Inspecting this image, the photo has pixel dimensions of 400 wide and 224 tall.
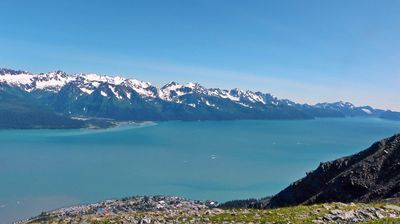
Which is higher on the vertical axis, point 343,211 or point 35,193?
point 343,211

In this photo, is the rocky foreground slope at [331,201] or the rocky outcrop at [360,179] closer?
the rocky foreground slope at [331,201]

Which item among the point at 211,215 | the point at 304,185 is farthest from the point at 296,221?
the point at 304,185

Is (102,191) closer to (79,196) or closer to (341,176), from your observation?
(79,196)

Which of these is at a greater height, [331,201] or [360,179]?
[360,179]

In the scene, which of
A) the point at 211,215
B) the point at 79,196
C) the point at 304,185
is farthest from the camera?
the point at 79,196

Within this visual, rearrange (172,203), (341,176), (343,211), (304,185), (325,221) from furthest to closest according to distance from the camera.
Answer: (172,203) < (304,185) < (341,176) < (343,211) < (325,221)

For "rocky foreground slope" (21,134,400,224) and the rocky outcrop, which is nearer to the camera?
"rocky foreground slope" (21,134,400,224)

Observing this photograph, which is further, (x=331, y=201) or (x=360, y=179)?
(x=360, y=179)

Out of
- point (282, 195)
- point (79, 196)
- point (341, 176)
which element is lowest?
point (79, 196)
